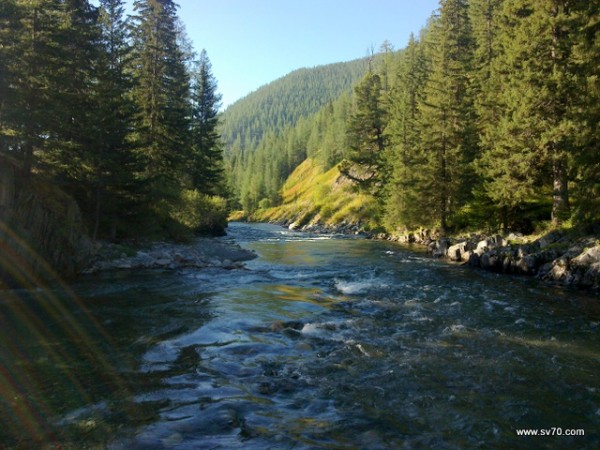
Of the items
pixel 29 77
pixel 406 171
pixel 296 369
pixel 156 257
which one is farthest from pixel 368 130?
pixel 296 369

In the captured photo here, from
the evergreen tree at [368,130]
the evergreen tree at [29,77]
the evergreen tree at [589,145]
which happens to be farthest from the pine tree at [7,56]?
the evergreen tree at [368,130]

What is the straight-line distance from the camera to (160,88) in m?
39.8

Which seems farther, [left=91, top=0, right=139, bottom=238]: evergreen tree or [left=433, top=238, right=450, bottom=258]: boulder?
[left=433, top=238, right=450, bottom=258]: boulder

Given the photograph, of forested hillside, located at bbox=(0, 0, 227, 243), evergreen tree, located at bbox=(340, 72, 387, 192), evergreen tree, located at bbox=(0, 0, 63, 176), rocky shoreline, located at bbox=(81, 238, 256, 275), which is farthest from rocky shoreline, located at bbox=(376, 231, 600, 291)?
evergreen tree, located at bbox=(340, 72, 387, 192)

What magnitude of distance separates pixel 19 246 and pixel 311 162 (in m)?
→ 128

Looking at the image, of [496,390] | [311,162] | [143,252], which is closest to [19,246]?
[143,252]

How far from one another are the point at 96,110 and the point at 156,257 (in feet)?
29.9

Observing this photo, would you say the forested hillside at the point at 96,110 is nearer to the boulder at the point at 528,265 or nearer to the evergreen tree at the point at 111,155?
the evergreen tree at the point at 111,155

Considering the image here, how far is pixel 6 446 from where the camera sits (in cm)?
638

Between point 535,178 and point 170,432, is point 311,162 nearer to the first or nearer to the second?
point 535,178

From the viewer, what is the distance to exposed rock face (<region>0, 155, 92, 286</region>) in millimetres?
18438

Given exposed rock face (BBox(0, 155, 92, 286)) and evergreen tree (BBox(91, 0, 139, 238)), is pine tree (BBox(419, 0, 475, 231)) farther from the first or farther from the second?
exposed rock face (BBox(0, 155, 92, 286))

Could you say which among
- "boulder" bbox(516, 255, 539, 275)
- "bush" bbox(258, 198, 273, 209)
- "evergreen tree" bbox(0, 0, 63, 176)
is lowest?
"boulder" bbox(516, 255, 539, 275)

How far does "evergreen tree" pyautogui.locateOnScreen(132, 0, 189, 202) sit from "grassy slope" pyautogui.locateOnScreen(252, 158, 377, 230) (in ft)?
102
